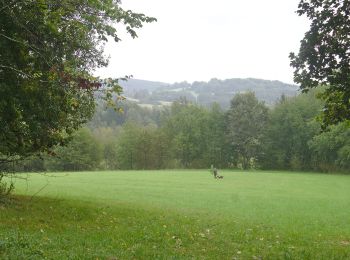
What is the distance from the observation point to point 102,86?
9.71 m

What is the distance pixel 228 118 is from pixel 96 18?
293ft

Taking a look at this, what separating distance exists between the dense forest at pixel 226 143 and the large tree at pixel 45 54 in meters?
72.7

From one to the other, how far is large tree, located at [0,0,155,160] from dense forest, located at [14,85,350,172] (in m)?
72.7

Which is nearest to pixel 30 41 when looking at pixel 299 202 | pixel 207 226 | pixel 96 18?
pixel 96 18

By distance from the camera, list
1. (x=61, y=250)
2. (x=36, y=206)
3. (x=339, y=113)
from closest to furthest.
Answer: (x=61, y=250), (x=339, y=113), (x=36, y=206)

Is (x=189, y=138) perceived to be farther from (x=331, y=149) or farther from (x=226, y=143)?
(x=331, y=149)

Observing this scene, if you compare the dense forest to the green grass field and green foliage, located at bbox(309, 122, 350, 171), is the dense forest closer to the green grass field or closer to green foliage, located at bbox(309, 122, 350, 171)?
green foliage, located at bbox(309, 122, 350, 171)

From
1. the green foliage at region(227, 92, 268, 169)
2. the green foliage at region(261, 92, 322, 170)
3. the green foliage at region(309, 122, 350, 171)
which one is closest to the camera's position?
the green foliage at region(309, 122, 350, 171)

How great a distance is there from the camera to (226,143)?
97875mm

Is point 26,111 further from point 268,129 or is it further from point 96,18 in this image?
point 268,129

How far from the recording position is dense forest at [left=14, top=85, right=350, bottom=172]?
87.2 metres

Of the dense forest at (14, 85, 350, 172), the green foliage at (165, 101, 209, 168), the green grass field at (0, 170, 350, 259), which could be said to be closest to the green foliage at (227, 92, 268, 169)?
the dense forest at (14, 85, 350, 172)

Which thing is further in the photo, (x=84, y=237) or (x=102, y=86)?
(x=84, y=237)

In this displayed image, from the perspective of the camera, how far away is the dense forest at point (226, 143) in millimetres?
87250
